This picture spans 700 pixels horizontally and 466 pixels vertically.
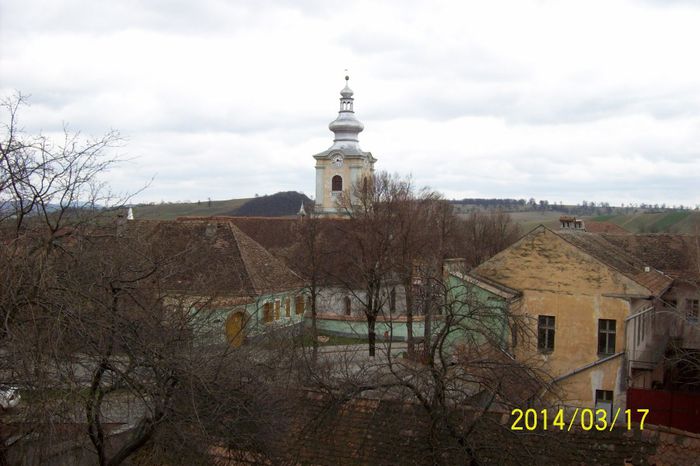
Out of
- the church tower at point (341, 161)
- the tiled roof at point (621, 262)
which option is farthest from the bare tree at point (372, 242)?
the church tower at point (341, 161)

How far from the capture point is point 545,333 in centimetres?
2380

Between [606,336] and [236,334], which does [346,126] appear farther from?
[236,334]

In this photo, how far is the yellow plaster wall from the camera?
74.3 ft

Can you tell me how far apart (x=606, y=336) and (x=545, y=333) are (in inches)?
80.2

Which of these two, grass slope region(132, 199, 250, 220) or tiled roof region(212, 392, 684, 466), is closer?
tiled roof region(212, 392, 684, 466)

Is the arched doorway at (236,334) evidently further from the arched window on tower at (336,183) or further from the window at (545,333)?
the arched window on tower at (336,183)

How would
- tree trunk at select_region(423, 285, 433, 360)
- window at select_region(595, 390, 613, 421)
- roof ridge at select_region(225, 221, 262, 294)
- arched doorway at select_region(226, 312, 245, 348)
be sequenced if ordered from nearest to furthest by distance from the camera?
1. arched doorway at select_region(226, 312, 245, 348)
2. tree trunk at select_region(423, 285, 433, 360)
3. window at select_region(595, 390, 613, 421)
4. roof ridge at select_region(225, 221, 262, 294)

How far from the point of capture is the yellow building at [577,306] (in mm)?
22578

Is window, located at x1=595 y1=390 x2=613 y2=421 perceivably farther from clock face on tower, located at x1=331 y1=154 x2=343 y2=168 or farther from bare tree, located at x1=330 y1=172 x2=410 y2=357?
clock face on tower, located at x1=331 y1=154 x2=343 y2=168

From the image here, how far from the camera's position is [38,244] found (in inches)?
337

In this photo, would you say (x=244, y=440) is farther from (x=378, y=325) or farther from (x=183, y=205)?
(x=183, y=205)

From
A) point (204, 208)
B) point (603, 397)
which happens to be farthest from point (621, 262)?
point (204, 208)

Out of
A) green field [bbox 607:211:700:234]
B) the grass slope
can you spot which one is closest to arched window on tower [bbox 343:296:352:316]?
green field [bbox 607:211:700:234]

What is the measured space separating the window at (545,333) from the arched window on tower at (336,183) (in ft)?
122
